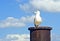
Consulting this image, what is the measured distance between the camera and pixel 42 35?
248 inches

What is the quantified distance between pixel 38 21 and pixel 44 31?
75 centimetres

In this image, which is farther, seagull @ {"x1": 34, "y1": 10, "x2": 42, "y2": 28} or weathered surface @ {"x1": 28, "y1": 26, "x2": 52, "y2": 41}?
seagull @ {"x1": 34, "y1": 10, "x2": 42, "y2": 28}

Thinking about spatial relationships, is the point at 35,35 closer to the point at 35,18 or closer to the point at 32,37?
the point at 32,37

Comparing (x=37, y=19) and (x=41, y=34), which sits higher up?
(x=37, y=19)

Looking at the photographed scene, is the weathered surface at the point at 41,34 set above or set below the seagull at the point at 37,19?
below

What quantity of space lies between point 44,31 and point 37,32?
1.19 feet

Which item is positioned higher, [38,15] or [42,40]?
[38,15]

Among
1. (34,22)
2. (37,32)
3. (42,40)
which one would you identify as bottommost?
(42,40)

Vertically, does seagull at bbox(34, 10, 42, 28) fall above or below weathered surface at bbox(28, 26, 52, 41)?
above

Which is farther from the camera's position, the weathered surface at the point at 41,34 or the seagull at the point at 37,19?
the seagull at the point at 37,19

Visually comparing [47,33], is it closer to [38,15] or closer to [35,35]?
[35,35]

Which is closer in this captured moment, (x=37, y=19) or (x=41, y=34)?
(x=41, y=34)

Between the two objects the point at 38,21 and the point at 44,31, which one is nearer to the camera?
the point at 44,31

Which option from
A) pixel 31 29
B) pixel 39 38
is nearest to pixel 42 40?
pixel 39 38
